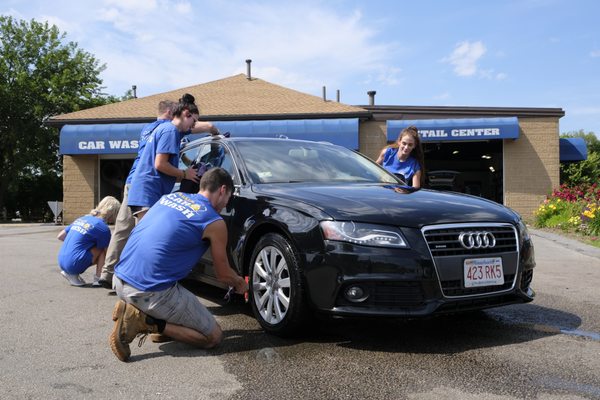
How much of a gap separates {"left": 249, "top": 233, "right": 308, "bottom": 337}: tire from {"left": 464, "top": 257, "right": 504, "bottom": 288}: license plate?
41.9 inches

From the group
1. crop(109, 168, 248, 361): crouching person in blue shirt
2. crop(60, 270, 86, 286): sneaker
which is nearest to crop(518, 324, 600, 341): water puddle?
crop(109, 168, 248, 361): crouching person in blue shirt

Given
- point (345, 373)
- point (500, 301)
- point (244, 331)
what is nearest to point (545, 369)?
point (500, 301)

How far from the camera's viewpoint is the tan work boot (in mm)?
3223

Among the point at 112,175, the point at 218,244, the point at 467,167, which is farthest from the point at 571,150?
the point at 218,244

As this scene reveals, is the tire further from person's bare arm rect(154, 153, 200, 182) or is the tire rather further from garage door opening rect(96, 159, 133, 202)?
garage door opening rect(96, 159, 133, 202)

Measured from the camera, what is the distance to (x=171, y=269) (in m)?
3.36

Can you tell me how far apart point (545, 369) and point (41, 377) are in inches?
114

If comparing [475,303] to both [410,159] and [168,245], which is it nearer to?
[168,245]

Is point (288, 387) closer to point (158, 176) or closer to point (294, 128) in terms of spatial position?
point (158, 176)

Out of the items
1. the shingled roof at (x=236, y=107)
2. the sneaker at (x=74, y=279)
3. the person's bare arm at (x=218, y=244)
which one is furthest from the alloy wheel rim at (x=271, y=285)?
the shingled roof at (x=236, y=107)

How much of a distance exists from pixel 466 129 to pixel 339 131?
4447 millimetres

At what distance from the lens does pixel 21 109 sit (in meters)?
34.9

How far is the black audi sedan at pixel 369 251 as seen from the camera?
320 centimetres

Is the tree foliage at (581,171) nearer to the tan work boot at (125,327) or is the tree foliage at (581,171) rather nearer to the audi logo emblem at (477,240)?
the audi logo emblem at (477,240)
